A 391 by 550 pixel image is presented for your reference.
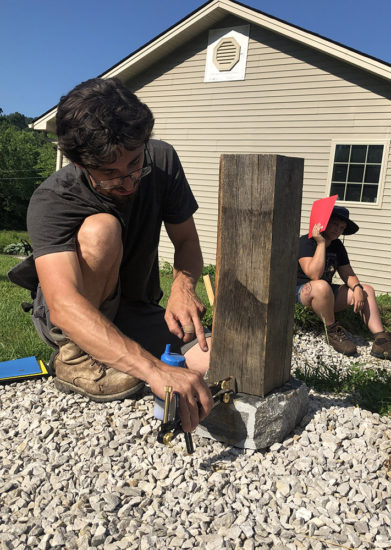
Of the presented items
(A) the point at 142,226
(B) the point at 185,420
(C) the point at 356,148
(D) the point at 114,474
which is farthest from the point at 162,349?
(C) the point at 356,148

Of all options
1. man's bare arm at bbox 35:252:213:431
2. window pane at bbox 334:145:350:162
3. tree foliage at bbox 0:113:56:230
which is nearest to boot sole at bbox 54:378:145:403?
man's bare arm at bbox 35:252:213:431

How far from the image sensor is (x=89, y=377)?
2.41m

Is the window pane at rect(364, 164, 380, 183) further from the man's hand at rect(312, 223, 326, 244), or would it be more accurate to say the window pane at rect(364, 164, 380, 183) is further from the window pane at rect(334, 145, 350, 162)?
the man's hand at rect(312, 223, 326, 244)

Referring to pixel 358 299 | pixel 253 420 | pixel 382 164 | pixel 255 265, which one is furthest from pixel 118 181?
pixel 382 164

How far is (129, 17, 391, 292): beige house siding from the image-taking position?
7.86m

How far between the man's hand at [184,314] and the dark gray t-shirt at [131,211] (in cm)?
37

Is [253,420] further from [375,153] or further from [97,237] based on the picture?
[375,153]

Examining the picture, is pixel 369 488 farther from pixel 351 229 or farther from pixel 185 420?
pixel 351 229

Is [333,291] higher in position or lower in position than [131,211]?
lower

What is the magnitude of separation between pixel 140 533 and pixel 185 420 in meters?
0.42

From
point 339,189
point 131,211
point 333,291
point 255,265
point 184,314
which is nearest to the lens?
point 255,265

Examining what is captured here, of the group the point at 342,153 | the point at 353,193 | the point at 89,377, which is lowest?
the point at 89,377

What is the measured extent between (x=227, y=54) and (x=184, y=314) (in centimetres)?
806

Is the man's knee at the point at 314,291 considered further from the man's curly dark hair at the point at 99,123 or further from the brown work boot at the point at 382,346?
the man's curly dark hair at the point at 99,123
